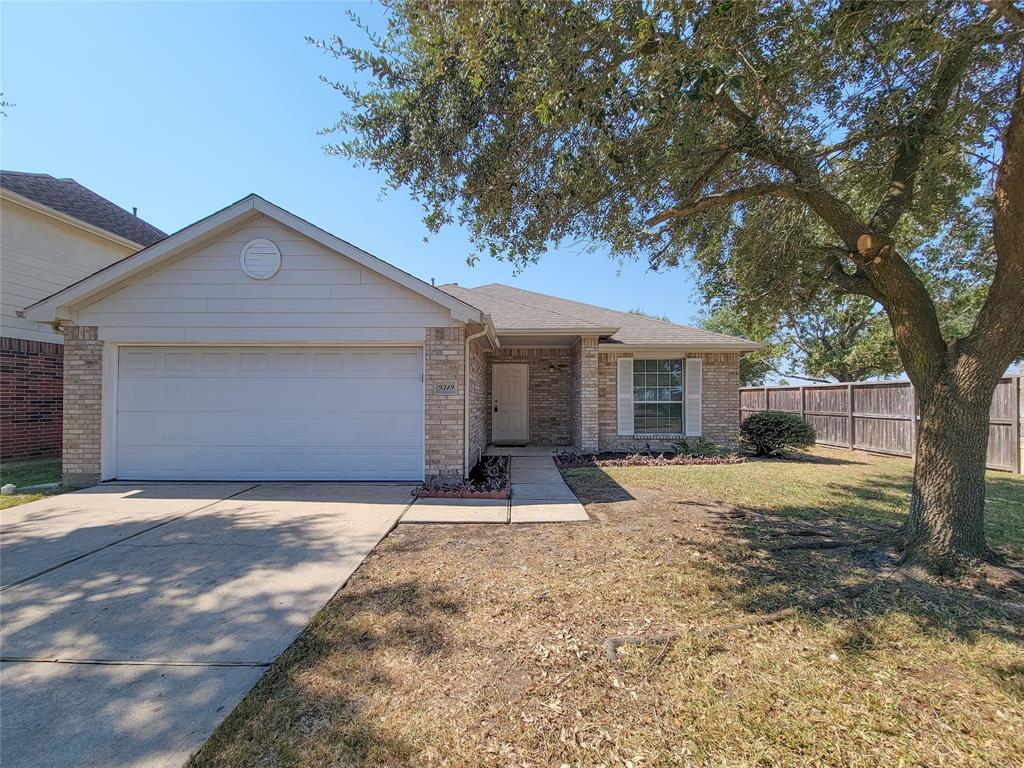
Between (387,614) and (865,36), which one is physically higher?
(865,36)

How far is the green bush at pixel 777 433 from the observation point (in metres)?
10.9

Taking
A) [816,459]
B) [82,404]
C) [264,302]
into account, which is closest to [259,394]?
[264,302]

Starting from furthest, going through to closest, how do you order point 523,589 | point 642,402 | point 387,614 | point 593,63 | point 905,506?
point 642,402, point 905,506, point 593,63, point 523,589, point 387,614

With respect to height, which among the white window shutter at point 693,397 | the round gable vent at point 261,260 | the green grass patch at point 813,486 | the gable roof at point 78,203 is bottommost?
the green grass patch at point 813,486

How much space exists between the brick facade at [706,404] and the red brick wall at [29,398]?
12824mm

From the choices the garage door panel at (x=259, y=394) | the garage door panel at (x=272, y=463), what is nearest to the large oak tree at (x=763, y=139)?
the garage door panel at (x=259, y=394)

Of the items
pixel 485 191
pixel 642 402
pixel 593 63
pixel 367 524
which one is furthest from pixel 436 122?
pixel 642 402

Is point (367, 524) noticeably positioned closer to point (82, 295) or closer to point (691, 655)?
point (691, 655)

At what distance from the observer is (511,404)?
1270 centimetres

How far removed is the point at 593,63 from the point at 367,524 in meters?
5.30

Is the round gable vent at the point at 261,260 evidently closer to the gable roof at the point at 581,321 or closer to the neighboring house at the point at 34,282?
the gable roof at the point at 581,321

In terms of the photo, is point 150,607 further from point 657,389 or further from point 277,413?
point 657,389

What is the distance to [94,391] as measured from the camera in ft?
23.6

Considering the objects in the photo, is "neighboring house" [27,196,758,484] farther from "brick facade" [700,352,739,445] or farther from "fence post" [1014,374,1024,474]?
"fence post" [1014,374,1024,474]
